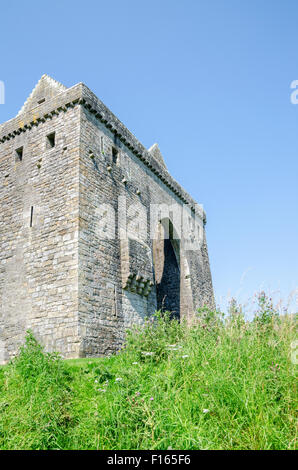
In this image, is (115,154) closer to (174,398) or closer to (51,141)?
(51,141)

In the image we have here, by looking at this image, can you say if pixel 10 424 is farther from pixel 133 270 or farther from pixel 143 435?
pixel 133 270

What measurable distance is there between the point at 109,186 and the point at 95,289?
140 inches

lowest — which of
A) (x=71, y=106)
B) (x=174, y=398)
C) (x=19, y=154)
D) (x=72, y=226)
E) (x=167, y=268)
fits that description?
(x=174, y=398)

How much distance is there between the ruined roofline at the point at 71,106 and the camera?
11.2 m

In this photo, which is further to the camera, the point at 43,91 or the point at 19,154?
the point at 43,91

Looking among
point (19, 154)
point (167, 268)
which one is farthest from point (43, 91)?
point (167, 268)

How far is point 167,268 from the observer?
1833 cm

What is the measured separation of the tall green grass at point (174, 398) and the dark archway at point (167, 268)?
11485 millimetres

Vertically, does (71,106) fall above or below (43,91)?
below

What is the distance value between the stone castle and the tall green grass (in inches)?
133

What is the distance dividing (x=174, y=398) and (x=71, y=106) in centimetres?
939

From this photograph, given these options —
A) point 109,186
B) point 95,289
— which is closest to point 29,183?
point 109,186

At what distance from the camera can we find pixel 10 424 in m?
4.23

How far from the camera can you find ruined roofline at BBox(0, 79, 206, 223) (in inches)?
441
